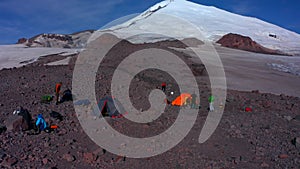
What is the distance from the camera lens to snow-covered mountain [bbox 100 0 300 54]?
3200 cm

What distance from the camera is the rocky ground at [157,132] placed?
171 inches

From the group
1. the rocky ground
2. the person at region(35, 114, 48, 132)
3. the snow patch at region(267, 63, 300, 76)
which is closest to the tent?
the rocky ground

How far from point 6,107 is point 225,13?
4441 cm

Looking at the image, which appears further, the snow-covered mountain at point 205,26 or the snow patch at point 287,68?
the snow-covered mountain at point 205,26

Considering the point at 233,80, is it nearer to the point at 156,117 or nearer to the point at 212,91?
the point at 212,91

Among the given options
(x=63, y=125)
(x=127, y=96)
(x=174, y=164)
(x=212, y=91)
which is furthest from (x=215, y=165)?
(x=212, y=91)

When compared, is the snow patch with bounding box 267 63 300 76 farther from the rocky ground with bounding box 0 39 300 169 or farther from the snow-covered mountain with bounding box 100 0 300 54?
the rocky ground with bounding box 0 39 300 169

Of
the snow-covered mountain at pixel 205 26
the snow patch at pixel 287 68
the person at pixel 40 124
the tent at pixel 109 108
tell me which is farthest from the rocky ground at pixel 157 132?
the snow-covered mountain at pixel 205 26

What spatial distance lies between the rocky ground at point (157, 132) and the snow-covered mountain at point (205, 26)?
17.4 m

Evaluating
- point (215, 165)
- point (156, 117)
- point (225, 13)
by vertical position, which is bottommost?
point (215, 165)

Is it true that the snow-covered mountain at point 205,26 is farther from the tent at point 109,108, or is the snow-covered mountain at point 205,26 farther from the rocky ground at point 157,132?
the tent at point 109,108

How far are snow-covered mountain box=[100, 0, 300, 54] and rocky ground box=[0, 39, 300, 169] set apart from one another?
686 inches

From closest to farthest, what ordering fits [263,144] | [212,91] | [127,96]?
[263,144]
[127,96]
[212,91]

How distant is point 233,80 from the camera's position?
42.7 feet
